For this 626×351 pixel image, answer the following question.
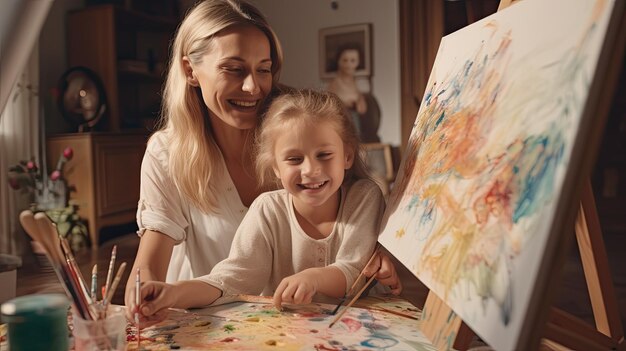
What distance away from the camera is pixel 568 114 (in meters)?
0.49

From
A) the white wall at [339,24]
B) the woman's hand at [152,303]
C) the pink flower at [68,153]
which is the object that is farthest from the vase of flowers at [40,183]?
the woman's hand at [152,303]

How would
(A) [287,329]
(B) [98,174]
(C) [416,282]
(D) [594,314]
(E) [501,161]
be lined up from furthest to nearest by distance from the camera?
(B) [98,174] → (C) [416,282] → (D) [594,314] → (A) [287,329] → (E) [501,161]

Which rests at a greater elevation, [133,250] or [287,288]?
[287,288]

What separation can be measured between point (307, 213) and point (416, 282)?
1966 mm

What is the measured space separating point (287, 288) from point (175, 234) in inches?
18.0

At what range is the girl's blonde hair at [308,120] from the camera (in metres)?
0.98

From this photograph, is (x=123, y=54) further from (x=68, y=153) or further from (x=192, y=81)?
(x=192, y=81)

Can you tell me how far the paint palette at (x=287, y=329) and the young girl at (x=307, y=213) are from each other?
0.17ft

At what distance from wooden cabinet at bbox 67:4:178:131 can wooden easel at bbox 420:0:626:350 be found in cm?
303

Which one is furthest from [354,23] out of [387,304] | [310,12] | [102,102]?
[387,304]

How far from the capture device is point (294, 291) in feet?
2.77

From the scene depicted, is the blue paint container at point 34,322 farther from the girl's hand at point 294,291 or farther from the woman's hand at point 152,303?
the girl's hand at point 294,291

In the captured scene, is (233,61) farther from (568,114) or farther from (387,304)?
(568,114)

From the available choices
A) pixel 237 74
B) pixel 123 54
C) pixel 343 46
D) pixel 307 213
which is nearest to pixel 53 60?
pixel 123 54
